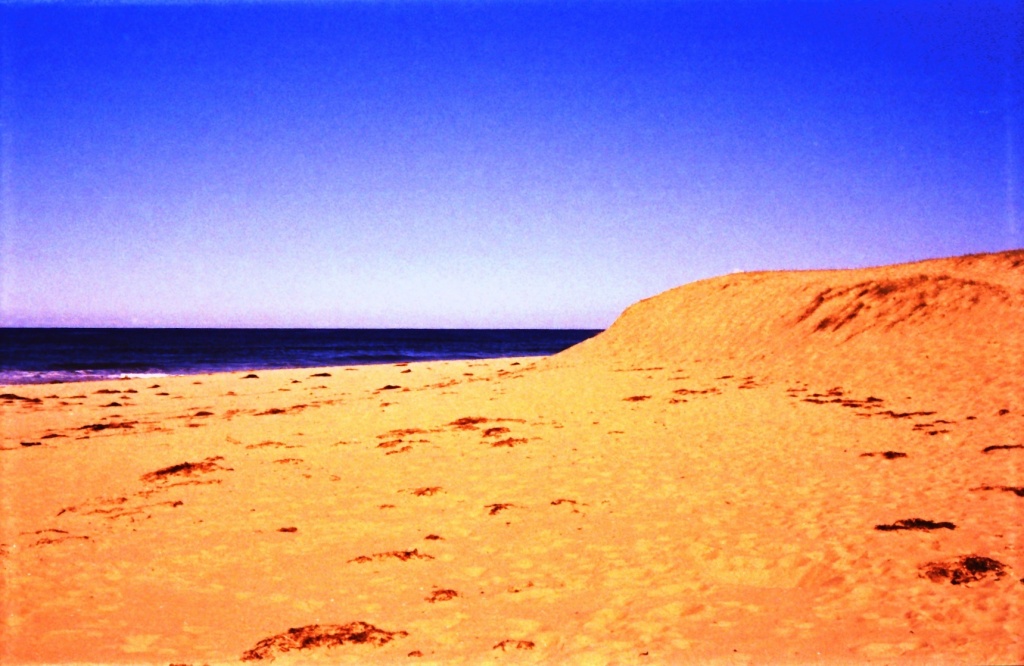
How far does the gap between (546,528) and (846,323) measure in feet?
55.1

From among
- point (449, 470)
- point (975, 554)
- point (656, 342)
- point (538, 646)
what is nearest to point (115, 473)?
point (449, 470)

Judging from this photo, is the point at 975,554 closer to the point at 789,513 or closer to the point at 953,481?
the point at 789,513

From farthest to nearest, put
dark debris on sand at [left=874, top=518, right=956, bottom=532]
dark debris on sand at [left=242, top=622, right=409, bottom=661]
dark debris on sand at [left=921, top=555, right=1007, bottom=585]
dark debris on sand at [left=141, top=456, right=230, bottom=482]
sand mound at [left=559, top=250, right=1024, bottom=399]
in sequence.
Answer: sand mound at [left=559, top=250, right=1024, bottom=399] → dark debris on sand at [left=141, top=456, right=230, bottom=482] → dark debris on sand at [left=874, top=518, right=956, bottom=532] → dark debris on sand at [left=921, top=555, right=1007, bottom=585] → dark debris on sand at [left=242, top=622, right=409, bottom=661]

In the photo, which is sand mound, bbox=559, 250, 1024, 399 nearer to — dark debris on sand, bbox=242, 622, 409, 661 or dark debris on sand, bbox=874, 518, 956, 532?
dark debris on sand, bbox=874, 518, 956, 532

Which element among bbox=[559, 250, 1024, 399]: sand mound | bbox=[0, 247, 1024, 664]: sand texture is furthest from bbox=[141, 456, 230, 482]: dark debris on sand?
bbox=[559, 250, 1024, 399]: sand mound

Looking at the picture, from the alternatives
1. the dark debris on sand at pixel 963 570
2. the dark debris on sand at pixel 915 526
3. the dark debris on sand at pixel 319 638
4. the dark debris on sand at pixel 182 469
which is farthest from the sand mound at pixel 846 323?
the dark debris on sand at pixel 182 469

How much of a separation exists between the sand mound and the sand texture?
0.45m

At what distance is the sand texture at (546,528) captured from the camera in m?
4.59

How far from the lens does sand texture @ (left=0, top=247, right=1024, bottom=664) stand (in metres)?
4.59

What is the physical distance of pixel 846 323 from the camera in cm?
1994

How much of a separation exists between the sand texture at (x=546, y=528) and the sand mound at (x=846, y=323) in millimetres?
454

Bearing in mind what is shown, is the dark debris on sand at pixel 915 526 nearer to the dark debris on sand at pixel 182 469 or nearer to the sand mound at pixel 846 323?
the dark debris on sand at pixel 182 469

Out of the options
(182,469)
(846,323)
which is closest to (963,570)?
(182,469)

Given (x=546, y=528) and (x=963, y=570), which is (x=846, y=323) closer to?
(x=963, y=570)
